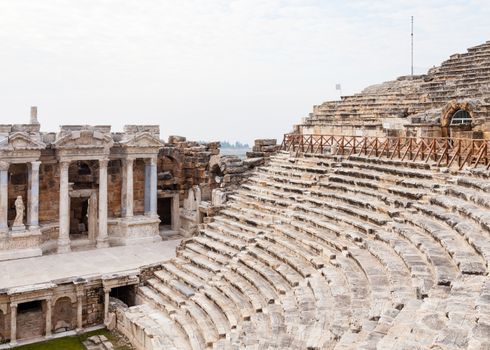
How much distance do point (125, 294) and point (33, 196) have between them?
19.9 feet

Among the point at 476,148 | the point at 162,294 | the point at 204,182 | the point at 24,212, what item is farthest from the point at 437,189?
the point at 24,212

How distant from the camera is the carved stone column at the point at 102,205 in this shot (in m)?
23.5

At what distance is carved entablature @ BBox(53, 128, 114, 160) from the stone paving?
4.17 m

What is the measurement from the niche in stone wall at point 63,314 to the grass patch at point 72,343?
2.07ft

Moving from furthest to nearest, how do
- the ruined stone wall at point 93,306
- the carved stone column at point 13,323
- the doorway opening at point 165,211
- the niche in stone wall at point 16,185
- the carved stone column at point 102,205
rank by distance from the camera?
the doorway opening at point 165,211
the carved stone column at point 102,205
the niche in stone wall at point 16,185
the ruined stone wall at point 93,306
the carved stone column at point 13,323

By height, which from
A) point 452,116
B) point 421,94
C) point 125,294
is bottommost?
point 125,294

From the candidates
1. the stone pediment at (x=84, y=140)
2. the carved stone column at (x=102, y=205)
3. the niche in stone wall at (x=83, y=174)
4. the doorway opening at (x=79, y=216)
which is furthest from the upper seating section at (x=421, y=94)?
the doorway opening at (x=79, y=216)

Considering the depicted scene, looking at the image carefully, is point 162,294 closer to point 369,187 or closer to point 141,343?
point 141,343

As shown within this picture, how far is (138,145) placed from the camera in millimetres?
24516

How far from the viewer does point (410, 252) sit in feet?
35.4

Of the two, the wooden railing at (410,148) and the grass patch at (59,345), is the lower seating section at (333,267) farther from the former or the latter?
the grass patch at (59,345)

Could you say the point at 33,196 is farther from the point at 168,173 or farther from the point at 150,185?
the point at 168,173

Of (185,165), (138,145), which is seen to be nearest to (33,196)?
(138,145)

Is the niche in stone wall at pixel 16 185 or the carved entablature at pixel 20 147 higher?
the carved entablature at pixel 20 147
